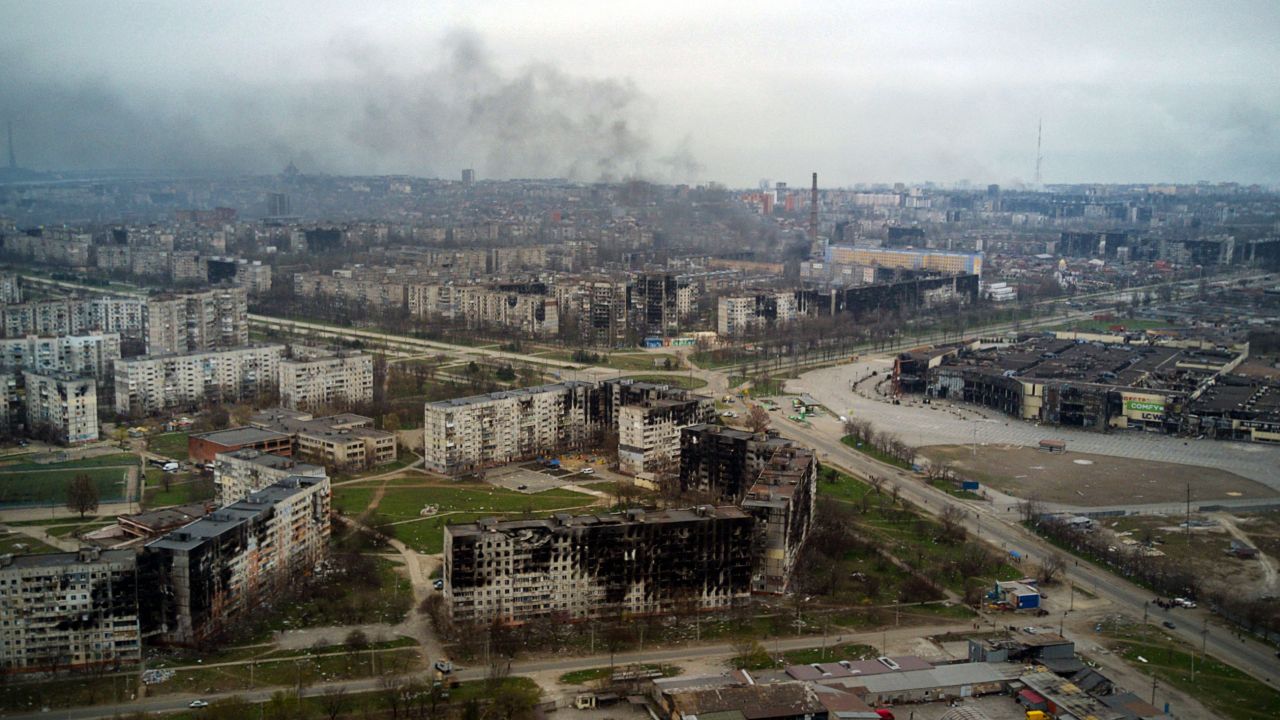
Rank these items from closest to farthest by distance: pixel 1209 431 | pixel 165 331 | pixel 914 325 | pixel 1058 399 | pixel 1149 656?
pixel 1149 656 < pixel 1209 431 < pixel 1058 399 < pixel 165 331 < pixel 914 325

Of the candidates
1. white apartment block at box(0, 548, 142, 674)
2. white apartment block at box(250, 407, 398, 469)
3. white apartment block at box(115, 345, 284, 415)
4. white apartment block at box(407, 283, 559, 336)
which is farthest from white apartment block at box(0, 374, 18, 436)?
white apartment block at box(407, 283, 559, 336)

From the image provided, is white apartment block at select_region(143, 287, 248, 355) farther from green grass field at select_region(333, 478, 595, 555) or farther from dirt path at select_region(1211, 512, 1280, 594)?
dirt path at select_region(1211, 512, 1280, 594)

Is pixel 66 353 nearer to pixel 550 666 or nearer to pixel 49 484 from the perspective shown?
pixel 49 484

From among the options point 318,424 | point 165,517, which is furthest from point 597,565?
point 318,424

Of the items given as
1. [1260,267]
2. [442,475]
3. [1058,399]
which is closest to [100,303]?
[442,475]

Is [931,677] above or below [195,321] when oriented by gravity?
below

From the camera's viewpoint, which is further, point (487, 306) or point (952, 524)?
point (487, 306)

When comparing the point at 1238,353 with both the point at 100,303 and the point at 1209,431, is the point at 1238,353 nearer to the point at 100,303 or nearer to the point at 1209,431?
the point at 1209,431
